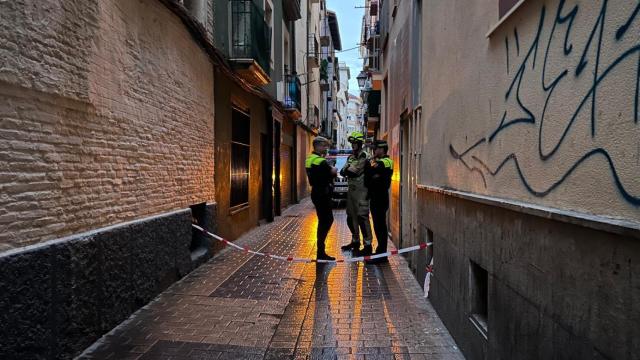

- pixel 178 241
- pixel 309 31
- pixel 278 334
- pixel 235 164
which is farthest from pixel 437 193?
pixel 309 31

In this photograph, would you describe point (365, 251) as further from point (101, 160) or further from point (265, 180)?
point (265, 180)

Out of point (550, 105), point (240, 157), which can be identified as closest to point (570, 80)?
point (550, 105)

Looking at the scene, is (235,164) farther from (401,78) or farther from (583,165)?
(583,165)

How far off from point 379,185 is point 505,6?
197 inches

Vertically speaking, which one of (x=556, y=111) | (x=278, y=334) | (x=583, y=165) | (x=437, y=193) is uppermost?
(x=556, y=111)

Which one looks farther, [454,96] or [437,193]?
[437,193]

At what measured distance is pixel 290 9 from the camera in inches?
746

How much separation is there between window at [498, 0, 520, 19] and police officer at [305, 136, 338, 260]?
4.55 meters

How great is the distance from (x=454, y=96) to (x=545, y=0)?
83.9 inches

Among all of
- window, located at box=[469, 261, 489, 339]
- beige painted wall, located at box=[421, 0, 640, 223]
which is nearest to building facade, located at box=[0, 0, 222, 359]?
window, located at box=[469, 261, 489, 339]

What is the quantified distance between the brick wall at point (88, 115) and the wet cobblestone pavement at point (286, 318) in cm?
120

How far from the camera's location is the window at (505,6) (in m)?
3.21

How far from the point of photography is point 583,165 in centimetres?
228

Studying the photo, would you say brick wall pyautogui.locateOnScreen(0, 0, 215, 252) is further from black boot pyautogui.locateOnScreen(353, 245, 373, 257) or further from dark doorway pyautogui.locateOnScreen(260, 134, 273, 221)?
dark doorway pyautogui.locateOnScreen(260, 134, 273, 221)
